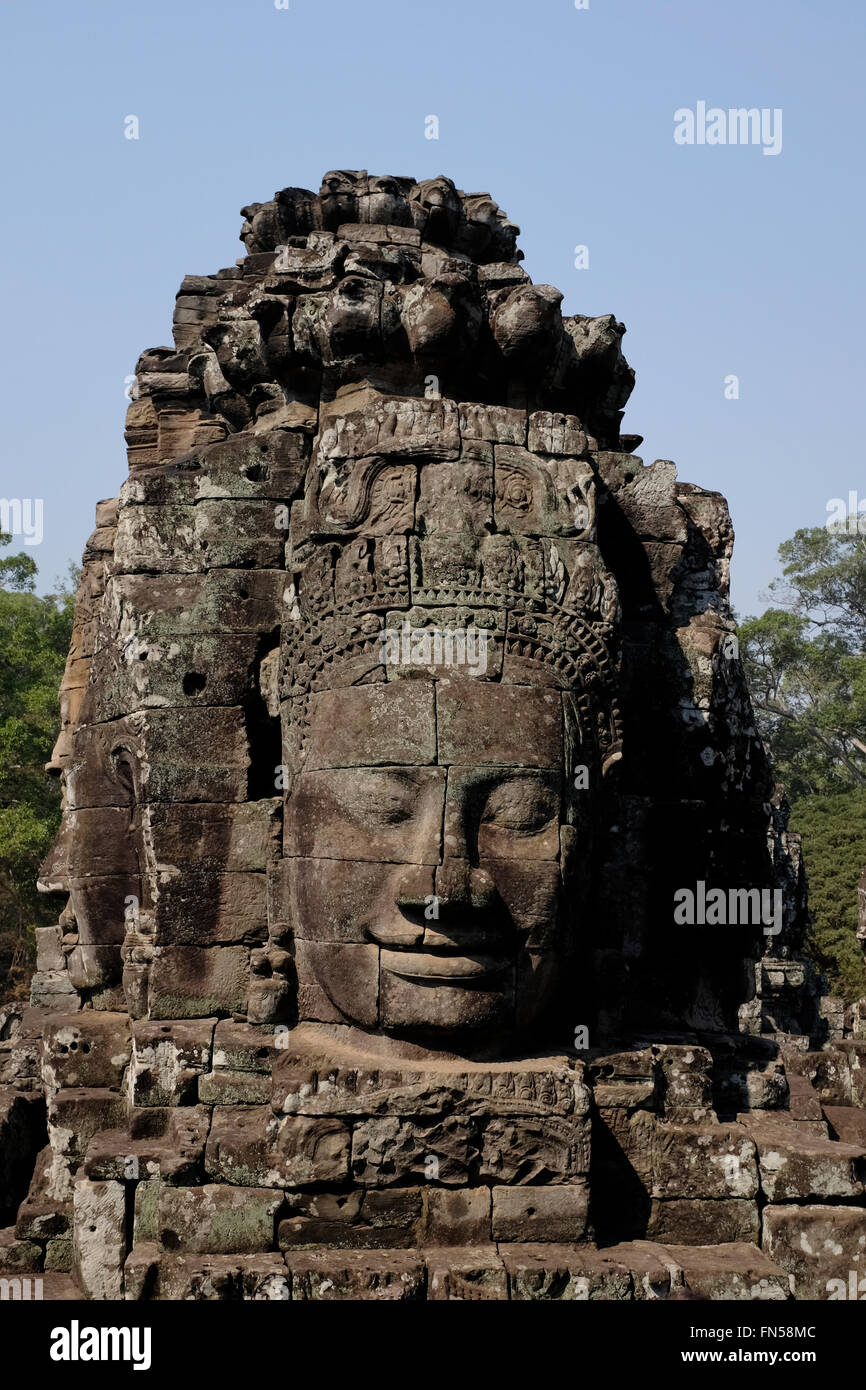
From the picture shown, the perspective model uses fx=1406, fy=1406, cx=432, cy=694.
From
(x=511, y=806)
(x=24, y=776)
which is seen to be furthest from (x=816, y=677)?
(x=511, y=806)

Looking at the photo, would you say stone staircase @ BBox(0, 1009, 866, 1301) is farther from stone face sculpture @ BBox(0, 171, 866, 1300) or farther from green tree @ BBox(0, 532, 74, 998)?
green tree @ BBox(0, 532, 74, 998)

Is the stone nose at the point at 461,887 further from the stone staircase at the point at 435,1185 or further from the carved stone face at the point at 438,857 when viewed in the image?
the stone staircase at the point at 435,1185

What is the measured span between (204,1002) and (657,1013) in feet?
7.91

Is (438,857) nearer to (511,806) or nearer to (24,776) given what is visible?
(511,806)

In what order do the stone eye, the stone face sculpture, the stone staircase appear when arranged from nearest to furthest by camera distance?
the stone staircase, the stone face sculpture, the stone eye

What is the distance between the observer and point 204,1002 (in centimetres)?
684

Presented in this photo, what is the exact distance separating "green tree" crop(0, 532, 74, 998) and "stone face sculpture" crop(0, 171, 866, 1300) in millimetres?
19988

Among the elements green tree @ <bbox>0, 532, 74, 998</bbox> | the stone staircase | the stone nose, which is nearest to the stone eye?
the stone nose

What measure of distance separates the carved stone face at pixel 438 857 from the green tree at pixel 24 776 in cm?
2159

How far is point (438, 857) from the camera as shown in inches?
239

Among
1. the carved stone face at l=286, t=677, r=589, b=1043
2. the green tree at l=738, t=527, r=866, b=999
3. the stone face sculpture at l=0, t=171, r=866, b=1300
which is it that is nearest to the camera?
the stone face sculpture at l=0, t=171, r=866, b=1300

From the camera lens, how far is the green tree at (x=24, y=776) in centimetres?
2717

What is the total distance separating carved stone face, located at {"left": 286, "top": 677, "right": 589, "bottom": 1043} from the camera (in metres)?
6.05

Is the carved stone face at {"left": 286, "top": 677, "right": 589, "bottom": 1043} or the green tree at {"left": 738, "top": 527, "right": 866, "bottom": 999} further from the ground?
the green tree at {"left": 738, "top": 527, "right": 866, "bottom": 999}
